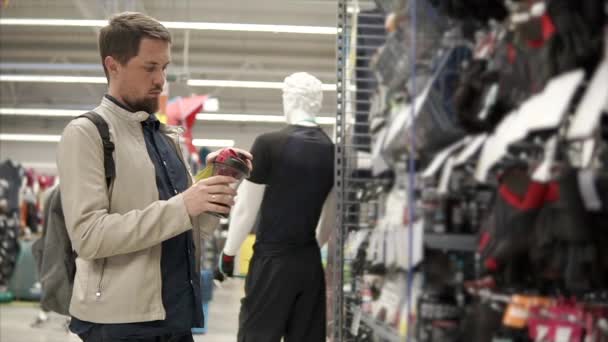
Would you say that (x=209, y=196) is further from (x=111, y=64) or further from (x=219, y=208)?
(x=111, y=64)

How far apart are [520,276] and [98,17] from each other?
39.3ft

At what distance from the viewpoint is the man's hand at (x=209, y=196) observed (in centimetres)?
226

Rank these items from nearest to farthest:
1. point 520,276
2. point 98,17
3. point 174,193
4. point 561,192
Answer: point 561,192 → point 520,276 → point 174,193 → point 98,17

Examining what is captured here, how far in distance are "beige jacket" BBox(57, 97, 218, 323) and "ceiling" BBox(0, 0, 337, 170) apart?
780 cm

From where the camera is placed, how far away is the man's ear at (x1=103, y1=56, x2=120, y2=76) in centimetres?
241

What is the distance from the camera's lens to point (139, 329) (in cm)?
228

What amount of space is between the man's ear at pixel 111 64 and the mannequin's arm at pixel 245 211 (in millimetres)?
1068

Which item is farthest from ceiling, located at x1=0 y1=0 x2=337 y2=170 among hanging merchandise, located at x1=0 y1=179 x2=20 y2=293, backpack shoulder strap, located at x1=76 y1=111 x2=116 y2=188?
backpack shoulder strap, located at x1=76 y1=111 x2=116 y2=188

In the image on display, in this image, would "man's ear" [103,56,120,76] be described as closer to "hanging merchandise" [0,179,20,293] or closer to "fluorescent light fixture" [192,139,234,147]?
"hanging merchandise" [0,179,20,293]

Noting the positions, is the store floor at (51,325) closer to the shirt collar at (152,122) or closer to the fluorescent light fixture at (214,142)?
the shirt collar at (152,122)

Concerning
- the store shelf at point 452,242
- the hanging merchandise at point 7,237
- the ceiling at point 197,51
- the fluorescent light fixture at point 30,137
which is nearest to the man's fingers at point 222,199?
the store shelf at point 452,242

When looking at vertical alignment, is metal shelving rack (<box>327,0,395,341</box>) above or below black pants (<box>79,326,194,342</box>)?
above

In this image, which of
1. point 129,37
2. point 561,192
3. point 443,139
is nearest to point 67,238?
point 129,37

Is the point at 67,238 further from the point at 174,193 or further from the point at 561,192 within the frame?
the point at 561,192
